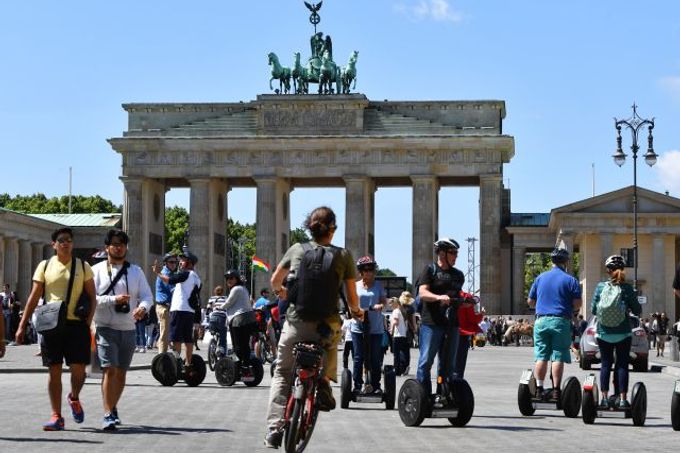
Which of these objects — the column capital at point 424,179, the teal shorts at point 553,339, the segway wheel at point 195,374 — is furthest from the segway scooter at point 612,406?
the column capital at point 424,179

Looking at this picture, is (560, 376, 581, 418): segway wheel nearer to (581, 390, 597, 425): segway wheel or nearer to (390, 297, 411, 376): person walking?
(581, 390, 597, 425): segway wheel

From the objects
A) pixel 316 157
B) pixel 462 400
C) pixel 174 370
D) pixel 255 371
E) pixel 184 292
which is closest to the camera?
pixel 462 400

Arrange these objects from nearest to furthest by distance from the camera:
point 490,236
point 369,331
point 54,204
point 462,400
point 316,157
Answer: point 462,400 → point 369,331 → point 490,236 → point 316,157 → point 54,204

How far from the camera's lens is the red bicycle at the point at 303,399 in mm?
11773

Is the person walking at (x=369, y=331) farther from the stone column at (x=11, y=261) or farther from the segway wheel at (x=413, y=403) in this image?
the stone column at (x=11, y=261)

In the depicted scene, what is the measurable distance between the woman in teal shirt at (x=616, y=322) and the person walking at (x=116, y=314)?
538cm

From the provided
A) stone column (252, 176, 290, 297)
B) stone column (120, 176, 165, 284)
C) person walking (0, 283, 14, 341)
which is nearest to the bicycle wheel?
person walking (0, 283, 14, 341)

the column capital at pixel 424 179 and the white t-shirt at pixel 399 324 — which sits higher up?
the column capital at pixel 424 179

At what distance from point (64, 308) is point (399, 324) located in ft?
52.6

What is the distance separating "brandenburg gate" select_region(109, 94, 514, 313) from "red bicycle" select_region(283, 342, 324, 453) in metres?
78.5

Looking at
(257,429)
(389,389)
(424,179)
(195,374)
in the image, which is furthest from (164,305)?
(424,179)

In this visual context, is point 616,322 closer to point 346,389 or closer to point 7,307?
point 346,389

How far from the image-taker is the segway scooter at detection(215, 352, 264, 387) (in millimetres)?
24938

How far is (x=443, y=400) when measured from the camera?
55.0 feet
